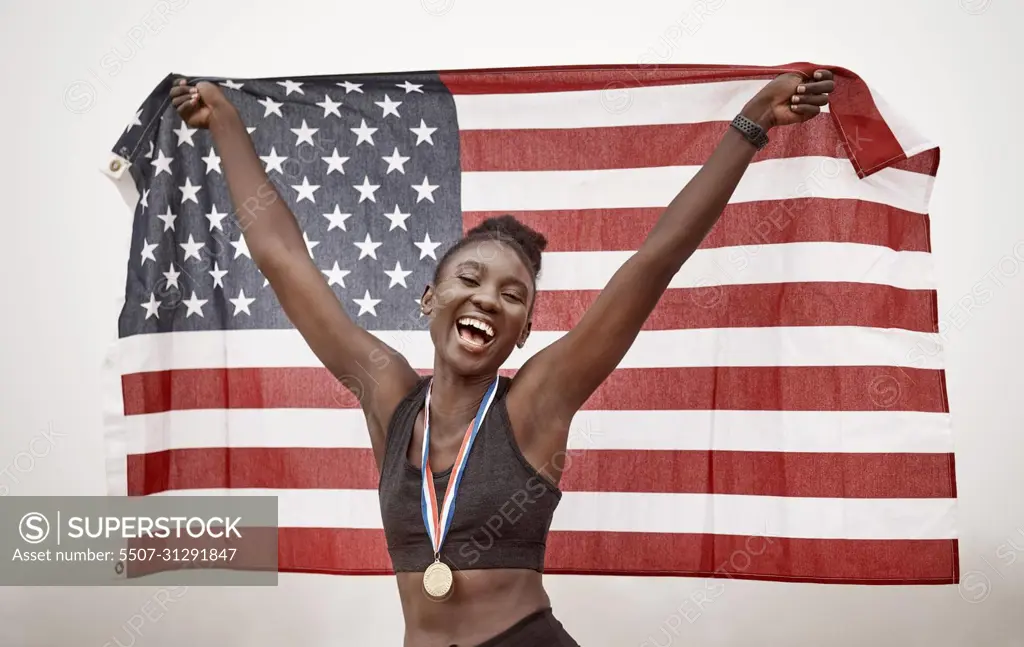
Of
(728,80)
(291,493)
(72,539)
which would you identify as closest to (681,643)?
(291,493)

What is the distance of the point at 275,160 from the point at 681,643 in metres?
2.29

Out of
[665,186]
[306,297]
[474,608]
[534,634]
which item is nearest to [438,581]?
[474,608]

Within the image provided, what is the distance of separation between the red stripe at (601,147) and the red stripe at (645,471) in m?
0.90

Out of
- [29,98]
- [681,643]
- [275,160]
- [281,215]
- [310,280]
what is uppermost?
[29,98]

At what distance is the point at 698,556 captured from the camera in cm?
289

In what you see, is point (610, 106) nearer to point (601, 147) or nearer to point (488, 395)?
point (601, 147)

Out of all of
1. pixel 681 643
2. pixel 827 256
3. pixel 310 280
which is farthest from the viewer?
pixel 681 643

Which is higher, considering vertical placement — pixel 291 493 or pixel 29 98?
pixel 29 98

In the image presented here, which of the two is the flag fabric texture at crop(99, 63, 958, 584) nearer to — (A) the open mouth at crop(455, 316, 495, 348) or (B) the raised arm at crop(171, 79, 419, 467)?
(B) the raised arm at crop(171, 79, 419, 467)

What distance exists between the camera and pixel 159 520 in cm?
294

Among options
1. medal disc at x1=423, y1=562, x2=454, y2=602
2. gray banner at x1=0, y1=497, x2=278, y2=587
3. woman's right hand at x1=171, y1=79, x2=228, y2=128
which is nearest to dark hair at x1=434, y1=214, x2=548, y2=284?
medal disc at x1=423, y1=562, x2=454, y2=602

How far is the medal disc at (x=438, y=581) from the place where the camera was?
1966mm

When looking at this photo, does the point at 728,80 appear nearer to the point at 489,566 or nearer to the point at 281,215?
the point at 281,215

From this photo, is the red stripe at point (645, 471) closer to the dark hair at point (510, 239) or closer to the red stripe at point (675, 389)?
the red stripe at point (675, 389)
